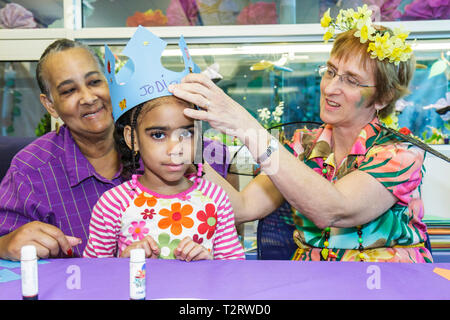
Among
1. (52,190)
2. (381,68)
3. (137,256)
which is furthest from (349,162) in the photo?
(52,190)

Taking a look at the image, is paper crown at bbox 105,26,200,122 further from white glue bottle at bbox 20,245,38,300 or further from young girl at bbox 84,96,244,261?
white glue bottle at bbox 20,245,38,300

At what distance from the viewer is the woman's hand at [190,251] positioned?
1.10m

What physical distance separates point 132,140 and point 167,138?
0.14 meters

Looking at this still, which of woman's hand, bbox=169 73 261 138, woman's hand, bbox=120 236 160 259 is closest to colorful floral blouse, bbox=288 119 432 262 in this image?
woman's hand, bbox=169 73 261 138

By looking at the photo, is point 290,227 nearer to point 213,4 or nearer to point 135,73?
point 135,73

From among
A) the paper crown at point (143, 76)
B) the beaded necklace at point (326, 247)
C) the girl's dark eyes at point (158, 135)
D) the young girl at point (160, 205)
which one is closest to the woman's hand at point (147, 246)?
the young girl at point (160, 205)

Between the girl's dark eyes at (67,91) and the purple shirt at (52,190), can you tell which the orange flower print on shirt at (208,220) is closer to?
the purple shirt at (52,190)

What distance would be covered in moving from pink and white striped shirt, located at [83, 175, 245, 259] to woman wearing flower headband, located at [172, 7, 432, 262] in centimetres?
23

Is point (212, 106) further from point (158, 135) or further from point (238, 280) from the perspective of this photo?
point (238, 280)

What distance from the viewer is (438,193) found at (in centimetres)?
238

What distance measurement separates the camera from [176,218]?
1257 mm

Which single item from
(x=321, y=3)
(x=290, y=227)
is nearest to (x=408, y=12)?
(x=321, y=3)

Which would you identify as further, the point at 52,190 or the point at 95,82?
the point at 95,82

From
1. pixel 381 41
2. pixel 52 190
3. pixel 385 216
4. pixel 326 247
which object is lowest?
pixel 326 247
